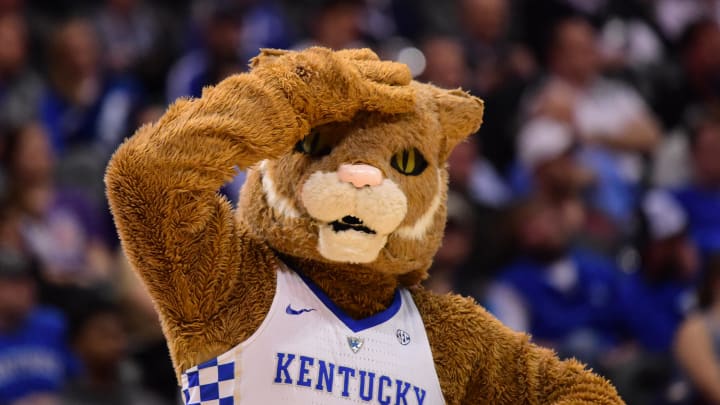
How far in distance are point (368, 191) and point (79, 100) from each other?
8.58 ft

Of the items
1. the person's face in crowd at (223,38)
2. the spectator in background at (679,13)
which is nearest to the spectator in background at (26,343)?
the person's face in crowd at (223,38)

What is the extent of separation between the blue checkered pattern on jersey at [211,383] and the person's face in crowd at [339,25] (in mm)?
2813

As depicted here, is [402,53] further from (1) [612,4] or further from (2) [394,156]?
(2) [394,156]

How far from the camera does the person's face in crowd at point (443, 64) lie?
4434 millimetres

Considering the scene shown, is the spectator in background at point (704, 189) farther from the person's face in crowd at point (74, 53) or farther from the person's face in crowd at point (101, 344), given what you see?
the person's face in crowd at point (74, 53)

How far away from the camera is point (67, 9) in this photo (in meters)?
4.37

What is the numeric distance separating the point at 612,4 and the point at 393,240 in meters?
3.96

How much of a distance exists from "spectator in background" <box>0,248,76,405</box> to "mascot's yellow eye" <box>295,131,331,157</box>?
189 cm

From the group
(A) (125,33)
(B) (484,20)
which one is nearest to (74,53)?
(A) (125,33)

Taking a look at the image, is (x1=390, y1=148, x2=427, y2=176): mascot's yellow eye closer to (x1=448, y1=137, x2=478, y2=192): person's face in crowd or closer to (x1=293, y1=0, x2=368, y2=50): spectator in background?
(x1=448, y1=137, x2=478, y2=192): person's face in crowd

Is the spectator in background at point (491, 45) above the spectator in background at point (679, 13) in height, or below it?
below

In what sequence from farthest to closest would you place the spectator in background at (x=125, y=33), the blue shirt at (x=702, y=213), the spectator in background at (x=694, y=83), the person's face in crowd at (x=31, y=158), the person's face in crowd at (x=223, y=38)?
the spectator in background at (x=694, y=83)
the spectator in background at (x=125, y=33)
the blue shirt at (x=702, y=213)
the person's face in crowd at (x=223, y=38)
the person's face in crowd at (x=31, y=158)

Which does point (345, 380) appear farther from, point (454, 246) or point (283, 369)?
point (454, 246)

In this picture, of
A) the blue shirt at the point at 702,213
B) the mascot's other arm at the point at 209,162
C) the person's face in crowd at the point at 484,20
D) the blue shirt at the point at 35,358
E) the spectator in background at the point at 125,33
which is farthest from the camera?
the person's face in crowd at the point at 484,20
